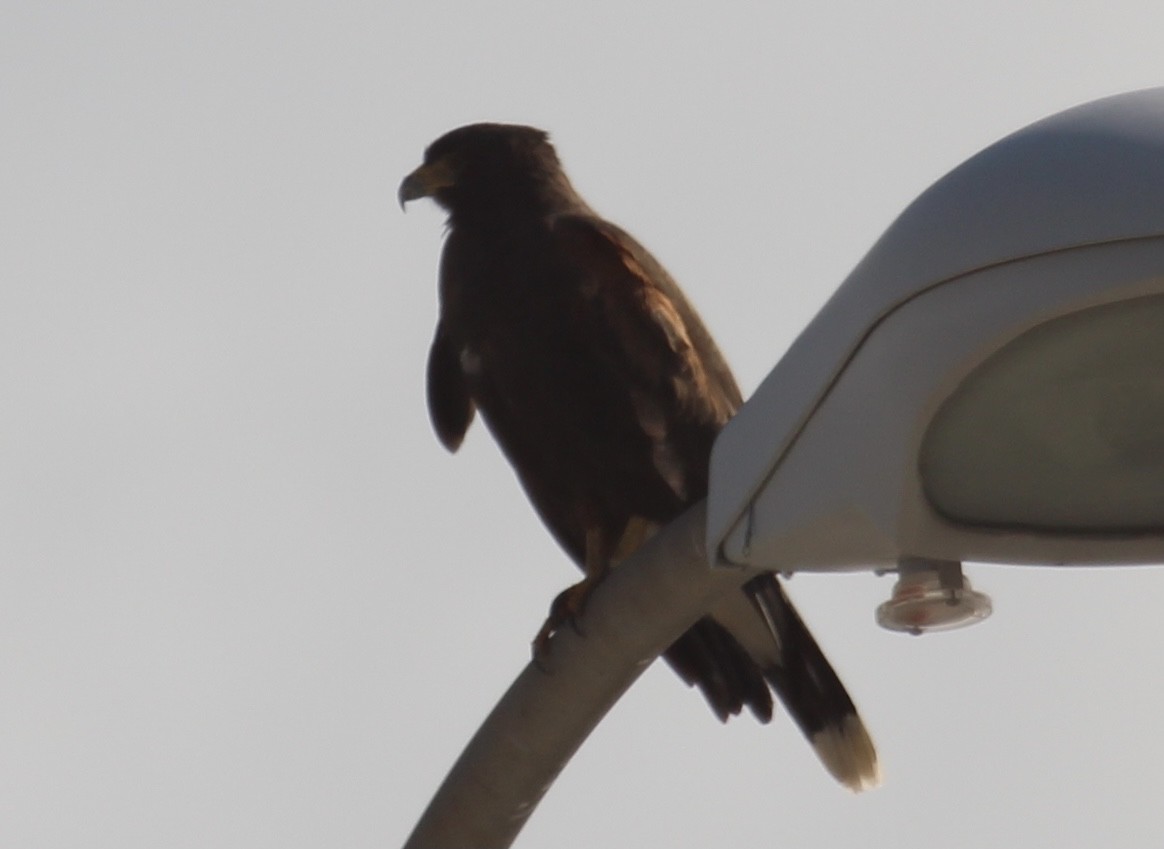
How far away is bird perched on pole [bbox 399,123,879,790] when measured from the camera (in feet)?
14.1

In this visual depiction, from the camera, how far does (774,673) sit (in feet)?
14.4

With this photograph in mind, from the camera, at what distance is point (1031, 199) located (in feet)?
5.69

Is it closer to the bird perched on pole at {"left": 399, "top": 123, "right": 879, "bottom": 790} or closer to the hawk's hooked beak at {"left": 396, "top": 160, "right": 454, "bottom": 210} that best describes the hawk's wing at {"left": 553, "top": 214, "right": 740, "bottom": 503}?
the bird perched on pole at {"left": 399, "top": 123, "right": 879, "bottom": 790}

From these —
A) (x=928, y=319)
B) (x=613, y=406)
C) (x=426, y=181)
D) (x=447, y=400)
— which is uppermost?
(x=426, y=181)

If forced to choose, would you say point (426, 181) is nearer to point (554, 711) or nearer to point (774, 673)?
point (774, 673)

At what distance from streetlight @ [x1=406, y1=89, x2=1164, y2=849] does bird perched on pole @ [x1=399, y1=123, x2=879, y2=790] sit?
2.03m

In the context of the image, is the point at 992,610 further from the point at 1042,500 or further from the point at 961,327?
the point at 961,327

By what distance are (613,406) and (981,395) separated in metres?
2.65

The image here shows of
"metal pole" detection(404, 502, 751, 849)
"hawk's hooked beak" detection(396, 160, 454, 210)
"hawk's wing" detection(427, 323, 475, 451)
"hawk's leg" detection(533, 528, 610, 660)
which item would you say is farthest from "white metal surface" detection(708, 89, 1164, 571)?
"hawk's hooked beak" detection(396, 160, 454, 210)

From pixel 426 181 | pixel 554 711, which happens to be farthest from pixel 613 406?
pixel 554 711

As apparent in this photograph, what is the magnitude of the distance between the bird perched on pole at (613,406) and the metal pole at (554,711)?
1.46 m

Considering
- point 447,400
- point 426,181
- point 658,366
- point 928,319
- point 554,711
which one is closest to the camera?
point 928,319

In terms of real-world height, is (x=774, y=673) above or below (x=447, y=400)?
below

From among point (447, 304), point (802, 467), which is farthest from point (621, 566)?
point (447, 304)
